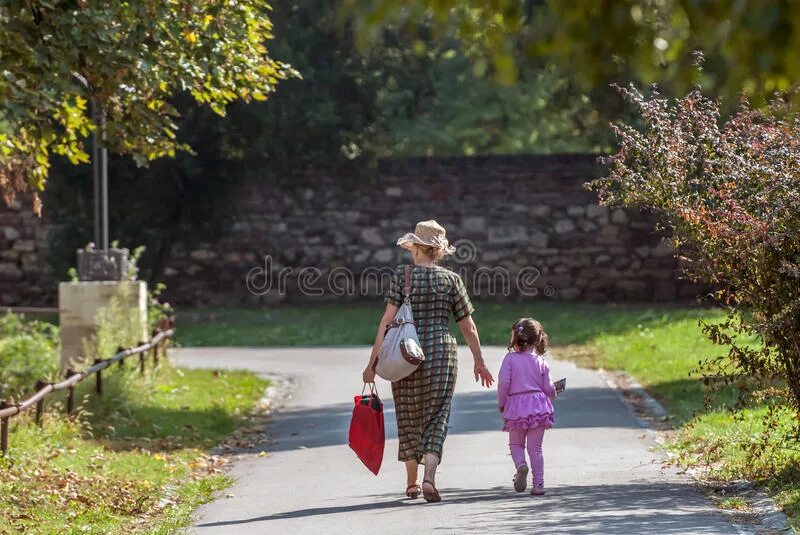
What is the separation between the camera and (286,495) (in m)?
10.4

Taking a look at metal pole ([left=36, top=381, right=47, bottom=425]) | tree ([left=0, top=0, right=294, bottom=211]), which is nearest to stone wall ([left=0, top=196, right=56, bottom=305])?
tree ([left=0, top=0, right=294, bottom=211])

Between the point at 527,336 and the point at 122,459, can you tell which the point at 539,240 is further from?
the point at 527,336

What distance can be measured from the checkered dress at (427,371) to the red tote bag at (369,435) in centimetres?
14

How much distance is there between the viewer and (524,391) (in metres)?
10.2

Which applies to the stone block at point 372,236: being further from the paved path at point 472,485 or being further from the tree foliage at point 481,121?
the paved path at point 472,485

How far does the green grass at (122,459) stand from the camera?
9477 millimetres

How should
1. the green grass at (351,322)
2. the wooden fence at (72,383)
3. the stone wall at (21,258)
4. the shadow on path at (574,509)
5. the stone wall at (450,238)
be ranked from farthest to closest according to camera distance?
the stone wall at (21,258) < the stone wall at (450,238) < the green grass at (351,322) < the wooden fence at (72,383) < the shadow on path at (574,509)

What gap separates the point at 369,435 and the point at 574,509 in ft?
5.18

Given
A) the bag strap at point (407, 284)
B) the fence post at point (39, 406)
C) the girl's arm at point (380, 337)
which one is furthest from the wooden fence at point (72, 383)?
the bag strap at point (407, 284)

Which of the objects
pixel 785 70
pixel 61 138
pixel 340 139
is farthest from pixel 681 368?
pixel 785 70

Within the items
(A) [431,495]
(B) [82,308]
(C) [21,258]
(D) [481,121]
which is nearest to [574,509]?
(A) [431,495]

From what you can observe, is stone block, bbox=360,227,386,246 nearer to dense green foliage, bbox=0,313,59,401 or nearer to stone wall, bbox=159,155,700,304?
stone wall, bbox=159,155,700,304

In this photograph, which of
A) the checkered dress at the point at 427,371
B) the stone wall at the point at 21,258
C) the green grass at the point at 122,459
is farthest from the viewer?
the stone wall at the point at 21,258

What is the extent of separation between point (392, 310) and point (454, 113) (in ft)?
112
